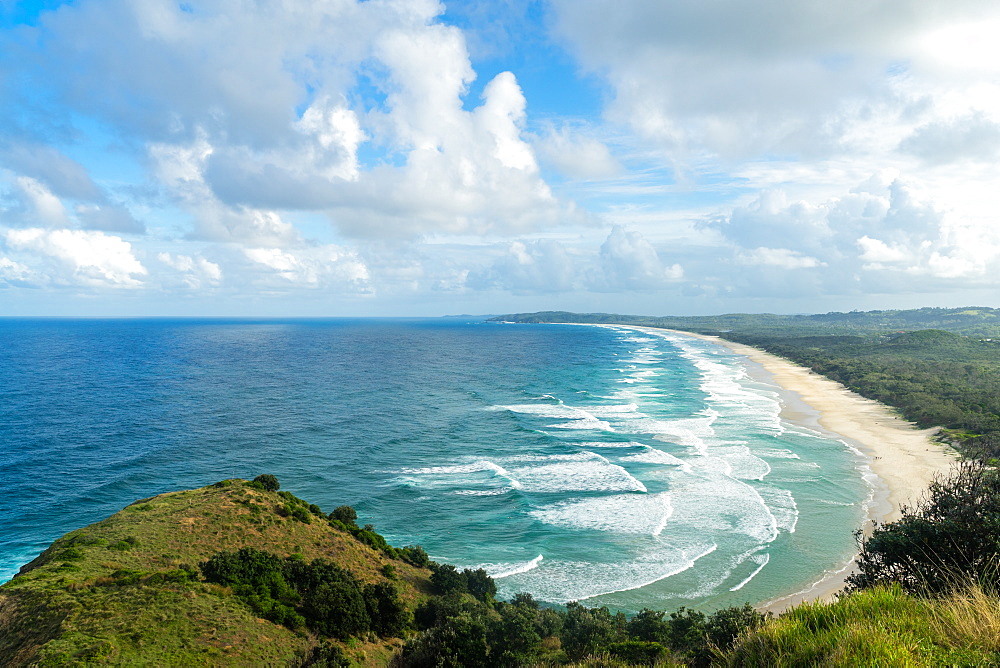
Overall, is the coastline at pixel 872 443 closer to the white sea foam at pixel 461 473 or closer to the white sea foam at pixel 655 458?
Answer: the white sea foam at pixel 655 458

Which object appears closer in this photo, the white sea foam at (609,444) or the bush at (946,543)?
the bush at (946,543)

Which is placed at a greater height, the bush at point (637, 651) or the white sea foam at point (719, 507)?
the bush at point (637, 651)

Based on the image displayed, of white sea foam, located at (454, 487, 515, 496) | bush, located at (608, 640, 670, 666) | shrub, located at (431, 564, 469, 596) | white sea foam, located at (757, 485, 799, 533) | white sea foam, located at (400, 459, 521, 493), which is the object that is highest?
bush, located at (608, 640, 670, 666)

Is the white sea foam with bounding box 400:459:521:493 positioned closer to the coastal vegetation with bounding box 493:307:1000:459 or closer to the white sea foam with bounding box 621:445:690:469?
the white sea foam with bounding box 621:445:690:469

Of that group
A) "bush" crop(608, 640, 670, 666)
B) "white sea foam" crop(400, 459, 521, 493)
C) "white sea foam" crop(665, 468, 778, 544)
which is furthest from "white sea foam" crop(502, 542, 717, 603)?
"white sea foam" crop(400, 459, 521, 493)

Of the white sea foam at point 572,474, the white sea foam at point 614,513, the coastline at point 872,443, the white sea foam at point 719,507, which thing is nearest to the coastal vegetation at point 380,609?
the coastline at point 872,443

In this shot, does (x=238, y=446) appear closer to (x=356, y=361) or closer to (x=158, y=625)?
(x=158, y=625)

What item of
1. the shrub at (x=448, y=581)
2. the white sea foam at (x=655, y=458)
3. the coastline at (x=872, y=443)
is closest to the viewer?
the shrub at (x=448, y=581)
